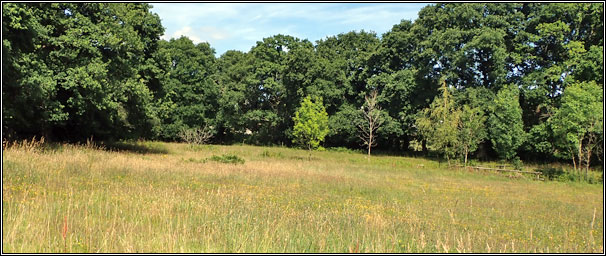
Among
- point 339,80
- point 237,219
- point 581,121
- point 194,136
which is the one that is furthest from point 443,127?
point 237,219

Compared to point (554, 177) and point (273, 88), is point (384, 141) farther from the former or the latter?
point (554, 177)

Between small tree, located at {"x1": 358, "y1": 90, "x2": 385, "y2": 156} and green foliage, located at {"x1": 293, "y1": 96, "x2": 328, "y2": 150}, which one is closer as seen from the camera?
green foliage, located at {"x1": 293, "y1": 96, "x2": 328, "y2": 150}

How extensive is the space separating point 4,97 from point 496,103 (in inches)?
1511

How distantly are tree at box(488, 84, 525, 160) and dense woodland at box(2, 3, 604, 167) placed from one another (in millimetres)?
127

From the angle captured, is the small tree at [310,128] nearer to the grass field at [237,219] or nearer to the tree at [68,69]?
the tree at [68,69]

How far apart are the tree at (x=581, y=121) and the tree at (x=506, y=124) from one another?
5.32 metres

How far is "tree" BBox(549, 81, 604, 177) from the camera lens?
87.1ft

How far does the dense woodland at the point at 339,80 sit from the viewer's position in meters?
19.1

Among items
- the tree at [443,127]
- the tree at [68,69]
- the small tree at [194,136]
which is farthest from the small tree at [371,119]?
the tree at [68,69]

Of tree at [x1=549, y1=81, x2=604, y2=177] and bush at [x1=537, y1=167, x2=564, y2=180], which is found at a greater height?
tree at [x1=549, y1=81, x2=604, y2=177]

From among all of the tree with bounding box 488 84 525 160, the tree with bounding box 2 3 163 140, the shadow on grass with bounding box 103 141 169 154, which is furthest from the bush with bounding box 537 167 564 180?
the tree with bounding box 2 3 163 140

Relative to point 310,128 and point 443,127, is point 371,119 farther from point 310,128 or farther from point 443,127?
point 443,127

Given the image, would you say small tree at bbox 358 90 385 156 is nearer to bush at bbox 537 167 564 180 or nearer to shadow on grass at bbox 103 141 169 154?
bush at bbox 537 167 564 180

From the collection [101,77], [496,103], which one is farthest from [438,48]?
[101,77]
